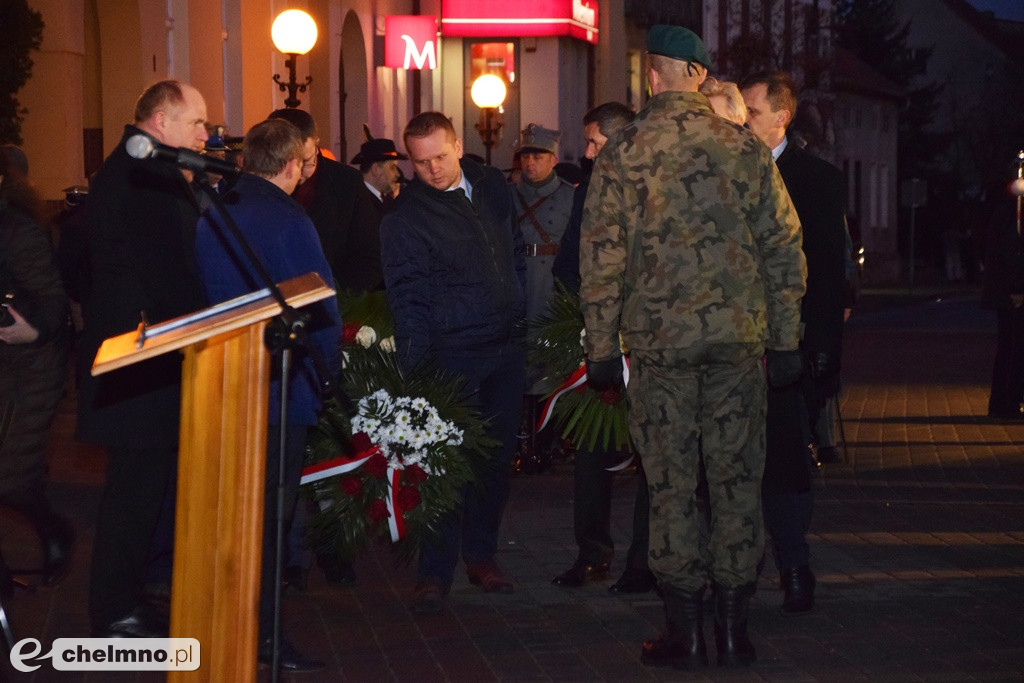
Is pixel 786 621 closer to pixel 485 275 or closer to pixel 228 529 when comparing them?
pixel 485 275

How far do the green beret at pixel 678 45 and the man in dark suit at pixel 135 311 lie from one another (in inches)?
69.8

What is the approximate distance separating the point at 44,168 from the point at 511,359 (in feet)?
33.4

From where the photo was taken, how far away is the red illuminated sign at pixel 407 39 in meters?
26.5

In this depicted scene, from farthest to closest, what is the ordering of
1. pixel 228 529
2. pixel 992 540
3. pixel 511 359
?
pixel 992 540, pixel 511 359, pixel 228 529

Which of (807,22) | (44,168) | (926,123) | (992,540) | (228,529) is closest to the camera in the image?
(228,529)

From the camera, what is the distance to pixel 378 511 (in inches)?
296

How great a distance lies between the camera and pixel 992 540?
28.8 ft

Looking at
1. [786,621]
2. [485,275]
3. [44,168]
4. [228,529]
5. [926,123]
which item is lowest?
[786,621]

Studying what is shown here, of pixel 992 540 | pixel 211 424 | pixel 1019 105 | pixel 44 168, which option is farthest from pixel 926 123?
pixel 211 424

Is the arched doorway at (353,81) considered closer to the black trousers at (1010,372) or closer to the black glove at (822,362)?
the black trousers at (1010,372)

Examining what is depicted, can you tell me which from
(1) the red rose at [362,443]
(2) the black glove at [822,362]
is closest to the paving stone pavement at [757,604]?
(1) the red rose at [362,443]

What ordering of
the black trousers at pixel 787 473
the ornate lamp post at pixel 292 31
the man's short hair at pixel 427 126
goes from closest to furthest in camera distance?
the black trousers at pixel 787 473
the man's short hair at pixel 427 126
the ornate lamp post at pixel 292 31

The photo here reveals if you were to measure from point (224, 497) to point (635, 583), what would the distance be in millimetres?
3201

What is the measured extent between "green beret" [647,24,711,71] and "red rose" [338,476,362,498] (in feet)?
7.87
